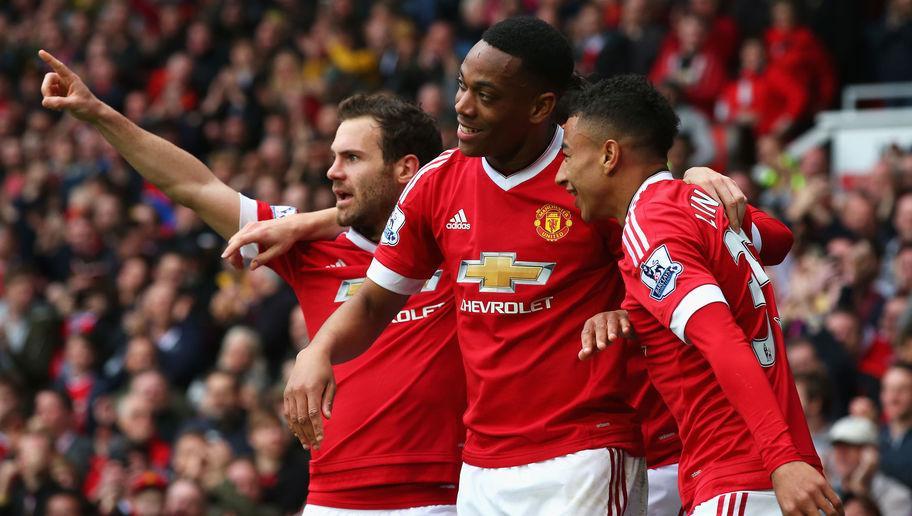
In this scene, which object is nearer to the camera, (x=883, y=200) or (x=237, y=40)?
(x=883, y=200)

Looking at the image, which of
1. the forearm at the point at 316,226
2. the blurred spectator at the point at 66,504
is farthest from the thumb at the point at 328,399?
the blurred spectator at the point at 66,504

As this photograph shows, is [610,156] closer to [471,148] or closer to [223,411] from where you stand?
[471,148]

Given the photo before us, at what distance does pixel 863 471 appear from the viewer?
292 inches

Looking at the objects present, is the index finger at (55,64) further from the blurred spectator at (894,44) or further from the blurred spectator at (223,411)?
the blurred spectator at (894,44)

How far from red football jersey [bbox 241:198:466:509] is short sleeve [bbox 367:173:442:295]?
379 millimetres

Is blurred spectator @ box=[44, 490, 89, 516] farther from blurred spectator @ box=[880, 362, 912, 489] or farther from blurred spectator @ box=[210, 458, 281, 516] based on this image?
blurred spectator @ box=[880, 362, 912, 489]

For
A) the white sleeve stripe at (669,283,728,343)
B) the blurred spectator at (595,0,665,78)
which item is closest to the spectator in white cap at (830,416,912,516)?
the white sleeve stripe at (669,283,728,343)

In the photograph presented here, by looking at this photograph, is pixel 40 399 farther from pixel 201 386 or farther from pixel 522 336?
pixel 522 336

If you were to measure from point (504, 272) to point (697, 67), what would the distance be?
9.00 metres

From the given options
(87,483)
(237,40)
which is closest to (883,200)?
(87,483)

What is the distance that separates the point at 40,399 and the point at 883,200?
274 inches

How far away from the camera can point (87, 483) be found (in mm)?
11383

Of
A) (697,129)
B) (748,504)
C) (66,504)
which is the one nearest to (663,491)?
(748,504)

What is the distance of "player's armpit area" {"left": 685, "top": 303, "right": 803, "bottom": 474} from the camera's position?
381 cm
